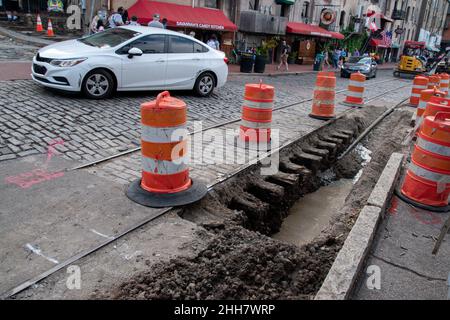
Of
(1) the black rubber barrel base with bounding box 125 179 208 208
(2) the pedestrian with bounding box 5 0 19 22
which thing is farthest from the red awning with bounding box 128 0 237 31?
(1) the black rubber barrel base with bounding box 125 179 208 208

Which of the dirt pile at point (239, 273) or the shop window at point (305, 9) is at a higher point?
the shop window at point (305, 9)

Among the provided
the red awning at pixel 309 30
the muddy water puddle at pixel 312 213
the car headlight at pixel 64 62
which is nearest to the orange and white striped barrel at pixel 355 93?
the muddy water puddle at pixel 312 213

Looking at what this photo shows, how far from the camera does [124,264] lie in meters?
3.37

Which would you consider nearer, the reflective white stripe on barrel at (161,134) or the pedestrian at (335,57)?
the reflective white stripe on barrel at (161,134)

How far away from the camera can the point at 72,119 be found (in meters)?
7.35

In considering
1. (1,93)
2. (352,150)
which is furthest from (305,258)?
(1,93)

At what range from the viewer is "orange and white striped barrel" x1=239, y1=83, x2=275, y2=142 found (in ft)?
22.9

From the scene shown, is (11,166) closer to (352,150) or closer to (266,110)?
(266,110)

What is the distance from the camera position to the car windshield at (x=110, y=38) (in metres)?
9.36

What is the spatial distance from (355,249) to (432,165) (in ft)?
7.28

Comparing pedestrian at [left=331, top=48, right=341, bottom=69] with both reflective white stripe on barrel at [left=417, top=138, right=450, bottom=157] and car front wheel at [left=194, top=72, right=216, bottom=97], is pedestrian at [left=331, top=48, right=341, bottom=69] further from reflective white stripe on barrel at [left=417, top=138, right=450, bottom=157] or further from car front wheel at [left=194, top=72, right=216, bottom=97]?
reflective white stripe on barrel at [left=417, top=138, right=450, bottom=157]

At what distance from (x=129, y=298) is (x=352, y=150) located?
7.57m

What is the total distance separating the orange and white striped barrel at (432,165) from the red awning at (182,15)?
16.4 m

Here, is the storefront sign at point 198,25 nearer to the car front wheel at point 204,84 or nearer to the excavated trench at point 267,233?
the car front wheel at point 204,84
